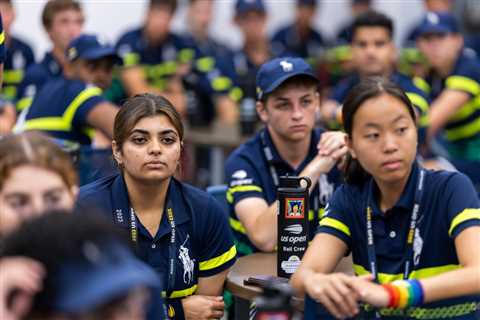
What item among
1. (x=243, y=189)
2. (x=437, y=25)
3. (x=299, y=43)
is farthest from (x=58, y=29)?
(x=299, y=43)

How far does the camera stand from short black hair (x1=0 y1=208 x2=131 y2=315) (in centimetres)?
192

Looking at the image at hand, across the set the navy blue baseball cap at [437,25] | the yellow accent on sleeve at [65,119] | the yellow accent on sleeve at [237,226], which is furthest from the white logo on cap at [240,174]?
the navy blue baseball cap at [437,25]

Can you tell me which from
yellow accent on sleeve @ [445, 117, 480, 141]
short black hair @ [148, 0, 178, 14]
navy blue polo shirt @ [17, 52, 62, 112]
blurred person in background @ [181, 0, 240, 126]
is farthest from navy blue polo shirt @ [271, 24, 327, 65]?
yellow accent on sleeve @ [445, 117, 480, 141]

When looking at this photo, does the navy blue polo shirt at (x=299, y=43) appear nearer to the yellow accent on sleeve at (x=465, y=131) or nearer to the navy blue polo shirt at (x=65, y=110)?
the yellow accent on sleeve at (x=465, y=131)

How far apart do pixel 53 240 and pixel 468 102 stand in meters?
5.26

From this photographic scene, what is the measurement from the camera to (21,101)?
7.46 metres

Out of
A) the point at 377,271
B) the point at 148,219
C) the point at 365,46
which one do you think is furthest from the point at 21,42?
the point at 377,271

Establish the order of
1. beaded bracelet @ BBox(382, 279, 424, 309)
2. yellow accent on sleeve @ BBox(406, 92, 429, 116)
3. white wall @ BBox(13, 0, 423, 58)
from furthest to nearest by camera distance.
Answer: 1. white wall @ BBox(13, 0, 423, 58)
2. yellow accent on sleeve @ BBox(406, 92, 429, 116)
3. beaded bracelet @ BBox(382, 279, 424, 309)

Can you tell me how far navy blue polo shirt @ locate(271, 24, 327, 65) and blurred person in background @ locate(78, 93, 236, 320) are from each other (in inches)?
259

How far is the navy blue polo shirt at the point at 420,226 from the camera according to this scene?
329cm

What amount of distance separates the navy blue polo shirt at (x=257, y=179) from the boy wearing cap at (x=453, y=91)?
80.5 inches

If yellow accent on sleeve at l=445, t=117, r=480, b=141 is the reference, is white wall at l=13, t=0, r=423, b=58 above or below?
above

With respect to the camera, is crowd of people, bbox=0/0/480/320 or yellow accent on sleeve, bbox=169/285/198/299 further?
yellow accent on sleeve, bbox=169/285/198/299

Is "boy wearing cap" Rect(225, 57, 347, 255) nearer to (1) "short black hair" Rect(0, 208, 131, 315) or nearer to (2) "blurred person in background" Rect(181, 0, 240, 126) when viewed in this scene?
(1) "short black hair" Rect(0, 208, 131, 315)
